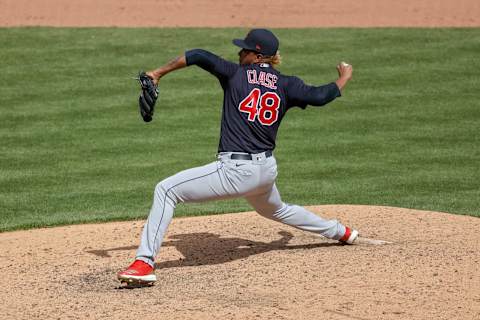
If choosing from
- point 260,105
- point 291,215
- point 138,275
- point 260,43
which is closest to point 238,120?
point 260,105

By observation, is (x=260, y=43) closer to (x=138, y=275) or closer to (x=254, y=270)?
(x=254, y=270)

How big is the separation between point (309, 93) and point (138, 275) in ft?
5.70

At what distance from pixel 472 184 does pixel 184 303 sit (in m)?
5.24

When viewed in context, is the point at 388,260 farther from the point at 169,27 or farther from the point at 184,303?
the point at 169,27

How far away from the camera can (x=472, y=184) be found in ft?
34.0

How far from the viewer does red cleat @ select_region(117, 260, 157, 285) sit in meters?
6.38

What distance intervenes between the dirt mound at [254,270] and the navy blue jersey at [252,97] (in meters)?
0.99


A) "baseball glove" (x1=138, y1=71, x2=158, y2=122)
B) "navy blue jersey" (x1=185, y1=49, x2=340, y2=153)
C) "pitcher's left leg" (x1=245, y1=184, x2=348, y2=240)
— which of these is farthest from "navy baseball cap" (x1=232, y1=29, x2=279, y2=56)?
"pitcher's left leg" (x1=245, y1=184, x2=348, y2=240)

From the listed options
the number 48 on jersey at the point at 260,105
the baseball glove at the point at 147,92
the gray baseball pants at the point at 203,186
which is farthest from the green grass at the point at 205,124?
the number 48 on jersey at the point at 260,105

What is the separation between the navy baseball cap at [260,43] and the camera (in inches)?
263

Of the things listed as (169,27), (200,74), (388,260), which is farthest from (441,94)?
(388,260)

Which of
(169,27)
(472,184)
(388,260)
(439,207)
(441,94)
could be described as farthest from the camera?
(169,27)
